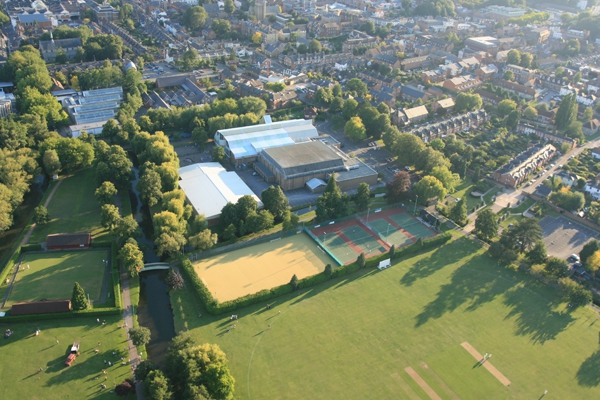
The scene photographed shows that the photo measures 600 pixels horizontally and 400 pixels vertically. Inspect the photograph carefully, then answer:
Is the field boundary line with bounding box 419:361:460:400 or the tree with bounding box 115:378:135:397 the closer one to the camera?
the tree with bounding box 115:378:135:397

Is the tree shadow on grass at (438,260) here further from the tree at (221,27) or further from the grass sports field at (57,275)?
the tree at (221,27)

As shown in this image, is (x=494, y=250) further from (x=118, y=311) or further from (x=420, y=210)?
(x=118, y=311)

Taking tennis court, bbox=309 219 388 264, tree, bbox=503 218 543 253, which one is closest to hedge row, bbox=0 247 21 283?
tennis court, bbox=309 219 388 264

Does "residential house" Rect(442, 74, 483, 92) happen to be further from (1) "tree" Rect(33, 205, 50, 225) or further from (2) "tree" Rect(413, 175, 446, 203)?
(1) "tree" Rect(33, 205, 50, 225)

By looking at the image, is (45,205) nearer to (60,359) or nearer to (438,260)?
(60,359)

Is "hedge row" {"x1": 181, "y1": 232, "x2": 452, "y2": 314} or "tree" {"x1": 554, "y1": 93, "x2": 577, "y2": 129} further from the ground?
"tree" {"x1": 554, "y1": 93, "x2": 577, "y2": 129}

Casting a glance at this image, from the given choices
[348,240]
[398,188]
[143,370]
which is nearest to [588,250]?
[398,188]
